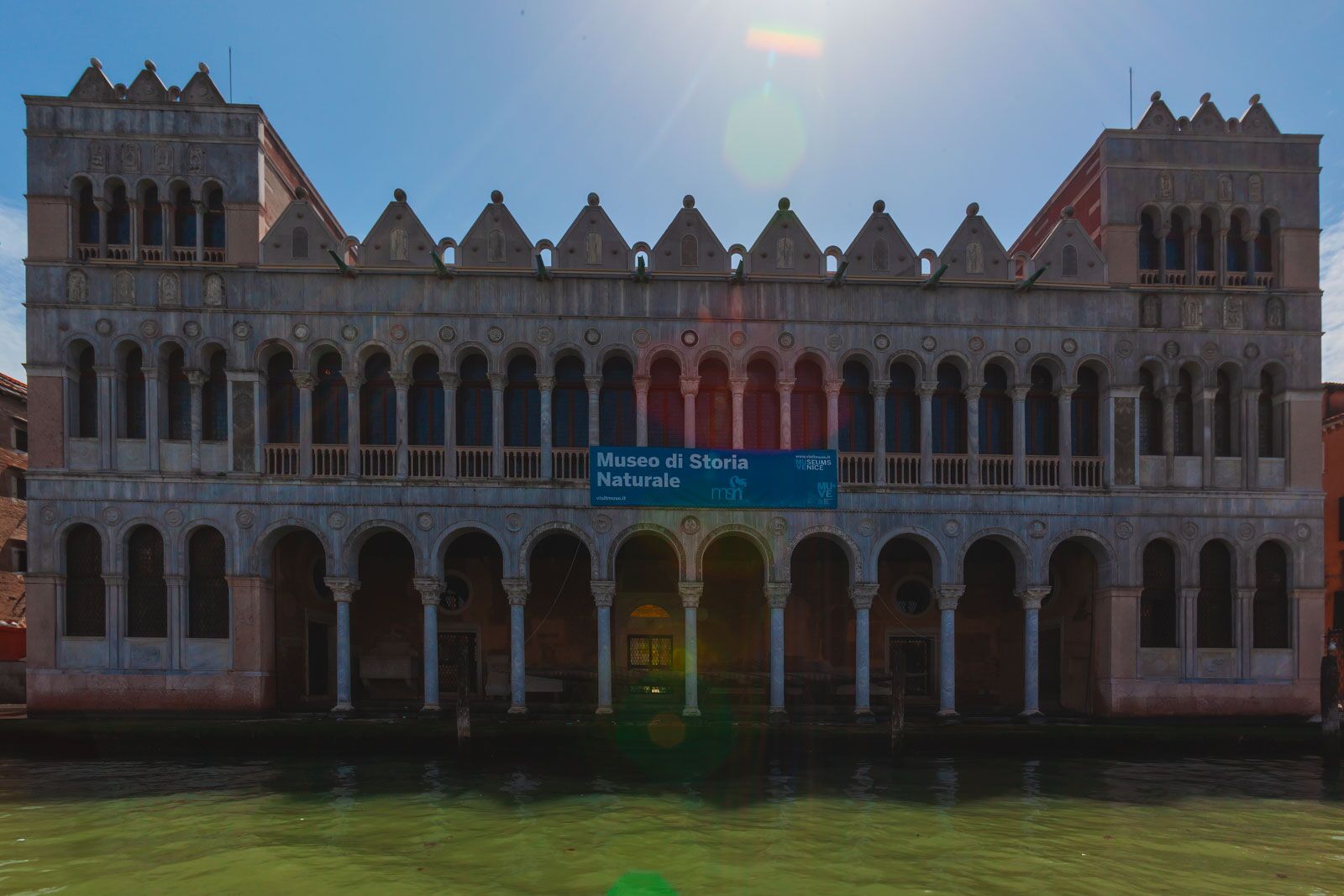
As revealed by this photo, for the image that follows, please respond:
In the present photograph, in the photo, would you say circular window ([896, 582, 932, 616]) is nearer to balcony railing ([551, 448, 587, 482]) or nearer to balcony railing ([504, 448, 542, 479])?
balcony railing ([551, 448, 587, 482])

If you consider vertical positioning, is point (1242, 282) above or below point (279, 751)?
above

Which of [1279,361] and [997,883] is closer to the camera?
[997,883]

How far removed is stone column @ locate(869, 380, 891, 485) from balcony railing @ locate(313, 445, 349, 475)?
38.9ft

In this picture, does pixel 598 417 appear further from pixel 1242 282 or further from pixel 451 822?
pixel 1242 282

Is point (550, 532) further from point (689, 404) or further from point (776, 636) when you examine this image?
point (776, 636)

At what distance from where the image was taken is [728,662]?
22141 mm

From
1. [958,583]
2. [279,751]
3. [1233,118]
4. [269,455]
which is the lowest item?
[279,751]

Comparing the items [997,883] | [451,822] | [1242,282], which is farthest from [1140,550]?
[451,822]

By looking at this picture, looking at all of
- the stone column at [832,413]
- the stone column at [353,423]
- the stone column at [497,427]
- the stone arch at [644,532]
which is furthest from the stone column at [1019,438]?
the stone column at [353,423]

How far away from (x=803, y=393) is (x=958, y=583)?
5.57 meters

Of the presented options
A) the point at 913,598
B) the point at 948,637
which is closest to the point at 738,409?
the point at 948,637

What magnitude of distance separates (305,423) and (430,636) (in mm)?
5493

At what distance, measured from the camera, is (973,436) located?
19.3 meters

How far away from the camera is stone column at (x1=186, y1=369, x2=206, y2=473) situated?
61.0ft
